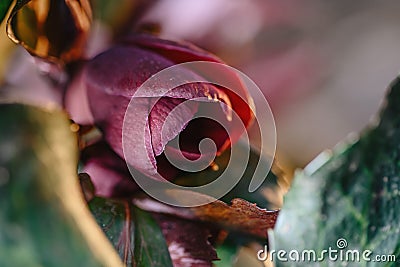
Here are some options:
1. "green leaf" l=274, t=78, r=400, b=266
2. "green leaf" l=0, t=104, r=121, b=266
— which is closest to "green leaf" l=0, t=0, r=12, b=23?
"green leaf" l=0, t=104, r=121, b=266

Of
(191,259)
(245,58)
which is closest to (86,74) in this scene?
(191,259)

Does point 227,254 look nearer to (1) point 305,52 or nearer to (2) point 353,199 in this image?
(2) point 353,199

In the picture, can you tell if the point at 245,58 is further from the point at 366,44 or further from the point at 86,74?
the point at 86,74

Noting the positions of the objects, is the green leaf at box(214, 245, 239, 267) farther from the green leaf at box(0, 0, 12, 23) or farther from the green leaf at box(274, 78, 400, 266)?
the green leaf at box(0, 0, 12, 23)

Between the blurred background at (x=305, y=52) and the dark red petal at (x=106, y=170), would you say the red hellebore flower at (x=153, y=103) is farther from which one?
the blurred background at (x=305, y=52)

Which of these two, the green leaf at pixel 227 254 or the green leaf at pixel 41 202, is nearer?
the green leaf at pixel 41 202

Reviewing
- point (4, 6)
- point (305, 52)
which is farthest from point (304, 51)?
point (4, 6)

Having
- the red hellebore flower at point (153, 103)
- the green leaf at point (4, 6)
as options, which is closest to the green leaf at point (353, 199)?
the red hellebore flower at point (153, 103)
